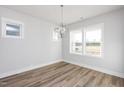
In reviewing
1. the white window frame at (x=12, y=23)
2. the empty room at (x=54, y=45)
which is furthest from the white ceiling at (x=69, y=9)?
the white window frame at (x=12, y=23)

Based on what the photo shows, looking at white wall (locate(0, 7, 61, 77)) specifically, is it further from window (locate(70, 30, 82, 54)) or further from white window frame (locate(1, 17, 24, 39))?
window (locate(70, 30, 82, 54))

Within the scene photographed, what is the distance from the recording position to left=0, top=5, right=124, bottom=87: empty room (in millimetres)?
2766

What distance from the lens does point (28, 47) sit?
143 inches

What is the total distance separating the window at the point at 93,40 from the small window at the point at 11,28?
10.2ft

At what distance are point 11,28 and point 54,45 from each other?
95.5 inches

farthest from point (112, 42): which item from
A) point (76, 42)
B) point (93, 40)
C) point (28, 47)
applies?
point (28, 47)

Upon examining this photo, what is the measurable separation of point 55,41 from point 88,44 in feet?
6.54

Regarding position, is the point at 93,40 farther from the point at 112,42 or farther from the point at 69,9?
the point at 69,9

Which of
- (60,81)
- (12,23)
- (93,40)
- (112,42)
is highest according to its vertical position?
(12,23)

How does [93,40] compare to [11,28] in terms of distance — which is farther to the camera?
[93,40]

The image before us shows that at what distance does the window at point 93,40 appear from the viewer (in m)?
3.60

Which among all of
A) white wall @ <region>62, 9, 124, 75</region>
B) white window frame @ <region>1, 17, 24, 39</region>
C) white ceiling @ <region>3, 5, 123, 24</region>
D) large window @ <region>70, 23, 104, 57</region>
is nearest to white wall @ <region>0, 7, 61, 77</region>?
white window frame @ <region>1, 17, 24, 39</region>

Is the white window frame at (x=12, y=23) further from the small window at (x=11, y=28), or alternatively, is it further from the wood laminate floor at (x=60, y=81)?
the wood laminate floor at (x=60, y=81)

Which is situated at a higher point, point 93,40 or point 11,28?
point 11,28
